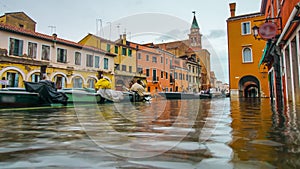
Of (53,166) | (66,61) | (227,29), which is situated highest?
(227,29)

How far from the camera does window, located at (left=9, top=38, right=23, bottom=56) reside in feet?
64.8

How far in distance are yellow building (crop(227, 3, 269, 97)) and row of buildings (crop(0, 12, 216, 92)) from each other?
13.9m

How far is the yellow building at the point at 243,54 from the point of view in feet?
78.6

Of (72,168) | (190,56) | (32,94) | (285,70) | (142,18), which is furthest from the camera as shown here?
(190,56)

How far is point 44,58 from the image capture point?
22.4 metres

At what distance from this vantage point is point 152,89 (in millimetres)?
39656

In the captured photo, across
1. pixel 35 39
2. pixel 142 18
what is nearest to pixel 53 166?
pixel 142 18

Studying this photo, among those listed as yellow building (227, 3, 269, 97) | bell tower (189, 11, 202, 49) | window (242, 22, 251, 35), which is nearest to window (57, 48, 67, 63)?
yellow building (227, 3, 269, 97)

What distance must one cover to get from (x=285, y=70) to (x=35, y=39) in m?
20.2

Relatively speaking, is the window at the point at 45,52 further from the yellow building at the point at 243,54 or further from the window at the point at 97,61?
the yellow building at the point at 243,54

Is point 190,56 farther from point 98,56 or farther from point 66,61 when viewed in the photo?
point 66,61

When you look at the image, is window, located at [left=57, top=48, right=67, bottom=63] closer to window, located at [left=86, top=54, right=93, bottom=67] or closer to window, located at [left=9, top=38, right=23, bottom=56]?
window, located at [left=86, top=54, right=93, bottom=67]

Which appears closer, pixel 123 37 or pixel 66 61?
pixel 66 61

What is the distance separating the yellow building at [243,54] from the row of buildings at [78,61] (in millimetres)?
13873
